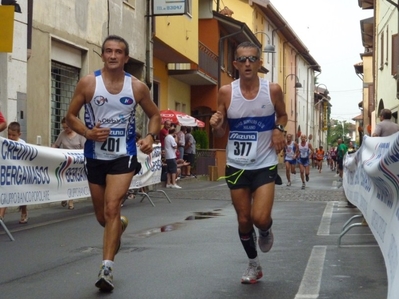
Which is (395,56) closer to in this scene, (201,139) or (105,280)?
(201,139)

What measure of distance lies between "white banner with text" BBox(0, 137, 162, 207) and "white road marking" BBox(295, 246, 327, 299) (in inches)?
167

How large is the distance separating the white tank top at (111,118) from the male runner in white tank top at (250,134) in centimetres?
75

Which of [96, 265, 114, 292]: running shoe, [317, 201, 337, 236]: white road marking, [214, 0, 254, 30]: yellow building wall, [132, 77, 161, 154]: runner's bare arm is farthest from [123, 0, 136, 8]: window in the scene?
[214, 0, 254, 30]: yellow building wall

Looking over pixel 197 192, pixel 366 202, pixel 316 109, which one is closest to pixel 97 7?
pixel 197 192

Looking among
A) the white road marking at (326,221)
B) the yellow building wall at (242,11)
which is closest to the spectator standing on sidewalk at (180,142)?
the white road marking at (326,221)

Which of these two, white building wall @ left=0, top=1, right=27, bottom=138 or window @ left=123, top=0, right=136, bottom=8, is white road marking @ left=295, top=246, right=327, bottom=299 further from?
window @ left=123, top=0, right=136, bottom=8

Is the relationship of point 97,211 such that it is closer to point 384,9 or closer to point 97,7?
point 97,7

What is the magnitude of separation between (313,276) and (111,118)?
2240 millimetres

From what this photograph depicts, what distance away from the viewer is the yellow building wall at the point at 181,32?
28.3m

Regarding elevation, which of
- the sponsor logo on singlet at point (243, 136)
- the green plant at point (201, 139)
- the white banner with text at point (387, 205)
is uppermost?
the green plant at point (201, 139)

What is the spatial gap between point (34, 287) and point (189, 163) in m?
23.4

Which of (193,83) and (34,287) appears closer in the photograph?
(34,287)

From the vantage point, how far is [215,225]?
42.5ft

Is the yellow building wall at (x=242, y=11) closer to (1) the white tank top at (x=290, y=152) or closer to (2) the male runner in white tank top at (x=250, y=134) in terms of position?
(1) the white tank top at (x=290, y=152)
